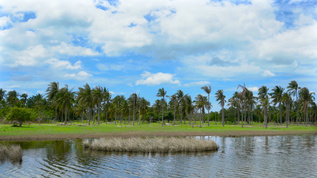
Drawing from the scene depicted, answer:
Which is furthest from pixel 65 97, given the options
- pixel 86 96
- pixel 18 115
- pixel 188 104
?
pixel 188 104

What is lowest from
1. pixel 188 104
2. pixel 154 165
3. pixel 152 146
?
pixel 154 165

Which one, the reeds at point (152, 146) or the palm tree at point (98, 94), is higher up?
the palm tree at point (98, 94)

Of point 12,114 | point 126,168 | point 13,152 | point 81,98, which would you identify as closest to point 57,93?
point 81,98

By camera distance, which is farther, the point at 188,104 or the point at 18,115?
the point at 188,104

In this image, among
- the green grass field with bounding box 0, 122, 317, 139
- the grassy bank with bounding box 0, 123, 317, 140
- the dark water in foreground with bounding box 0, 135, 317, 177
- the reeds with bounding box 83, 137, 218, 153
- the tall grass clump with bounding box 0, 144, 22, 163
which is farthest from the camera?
the green grass field with bounding box 0, 122, 317, 139

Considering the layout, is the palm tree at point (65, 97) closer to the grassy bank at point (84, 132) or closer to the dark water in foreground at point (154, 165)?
the grassy bank at point (84, 132)

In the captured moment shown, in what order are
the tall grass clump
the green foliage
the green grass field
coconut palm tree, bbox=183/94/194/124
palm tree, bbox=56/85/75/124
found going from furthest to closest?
coconut palm tree, bbox=183/94/194/124
palm tree, bbox=56/85/75/124
the green foliage
the green grass field
the tall grass clump

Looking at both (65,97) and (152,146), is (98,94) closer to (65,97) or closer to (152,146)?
(65,97)

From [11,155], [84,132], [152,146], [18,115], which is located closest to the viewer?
[11,155]

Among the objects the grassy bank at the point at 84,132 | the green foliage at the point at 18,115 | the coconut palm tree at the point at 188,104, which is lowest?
the grassy bank at the point at 84,132

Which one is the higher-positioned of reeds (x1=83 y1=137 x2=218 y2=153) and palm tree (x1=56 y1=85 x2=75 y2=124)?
palm tree (x1=56 y1=85 x2=75 y2=124)

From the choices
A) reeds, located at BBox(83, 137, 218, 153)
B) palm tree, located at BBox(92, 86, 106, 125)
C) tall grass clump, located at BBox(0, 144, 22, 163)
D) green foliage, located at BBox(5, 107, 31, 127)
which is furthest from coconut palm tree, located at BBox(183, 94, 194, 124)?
tall grass clump, located at BBox(0, 144, 22, 163)

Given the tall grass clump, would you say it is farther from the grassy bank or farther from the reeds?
the grassy bank

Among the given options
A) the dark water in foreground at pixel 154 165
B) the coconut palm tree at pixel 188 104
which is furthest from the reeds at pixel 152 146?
the coconut palm tree at pixel 188 104
